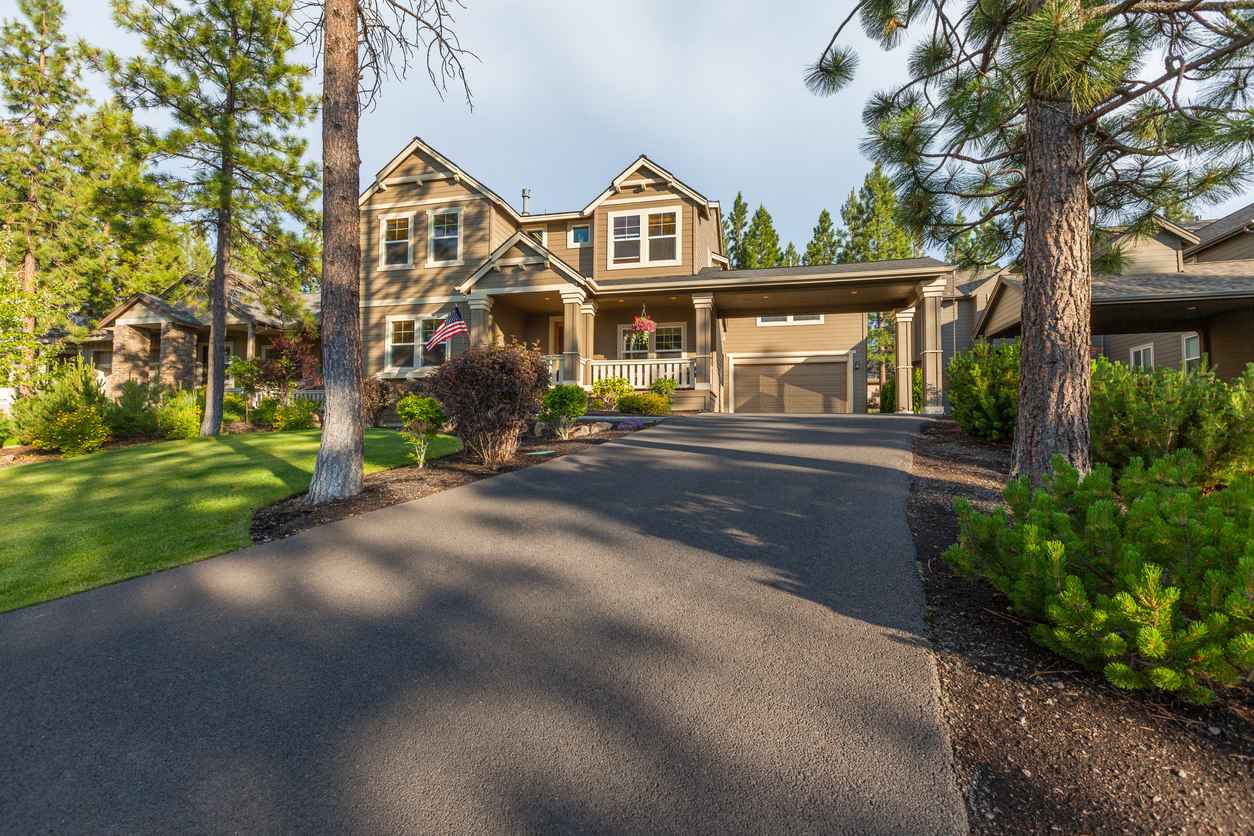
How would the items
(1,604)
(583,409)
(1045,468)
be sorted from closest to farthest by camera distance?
(1,604)
(1045,468)
(583,409)

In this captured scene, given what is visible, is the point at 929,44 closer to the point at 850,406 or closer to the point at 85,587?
the point at 85,587

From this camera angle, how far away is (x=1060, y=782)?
181cm

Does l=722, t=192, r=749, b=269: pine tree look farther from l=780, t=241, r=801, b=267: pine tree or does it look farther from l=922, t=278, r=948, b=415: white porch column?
l=922, t=278, r=948, b=415: white porch column

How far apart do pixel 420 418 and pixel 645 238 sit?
1114 cm

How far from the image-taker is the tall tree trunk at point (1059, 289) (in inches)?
180

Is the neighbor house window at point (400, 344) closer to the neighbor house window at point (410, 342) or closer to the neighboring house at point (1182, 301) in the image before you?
the neighbor house window at point (410, 342)

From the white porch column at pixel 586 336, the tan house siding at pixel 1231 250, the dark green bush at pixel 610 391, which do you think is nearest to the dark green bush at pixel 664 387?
the dark green bush at pixel 610 391

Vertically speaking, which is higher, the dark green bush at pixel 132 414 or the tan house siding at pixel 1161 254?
the tan house siding at pixel 1161 254

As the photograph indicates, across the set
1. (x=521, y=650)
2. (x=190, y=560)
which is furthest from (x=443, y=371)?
(x=521, y=650)

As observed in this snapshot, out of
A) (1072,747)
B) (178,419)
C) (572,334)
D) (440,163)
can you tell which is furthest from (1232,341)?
(178,419)

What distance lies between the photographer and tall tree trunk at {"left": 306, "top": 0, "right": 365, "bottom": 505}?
6156 millimetres

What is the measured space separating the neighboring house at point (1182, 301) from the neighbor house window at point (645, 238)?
8.99 metres

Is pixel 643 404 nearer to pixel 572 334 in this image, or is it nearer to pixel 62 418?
pixel 572 334

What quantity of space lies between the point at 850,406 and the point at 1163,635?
60.5 feet
